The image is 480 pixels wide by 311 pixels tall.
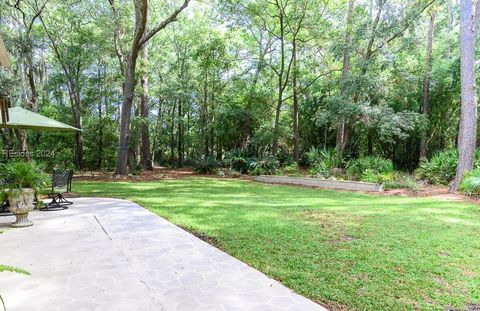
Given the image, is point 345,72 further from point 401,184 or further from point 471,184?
point 471,184

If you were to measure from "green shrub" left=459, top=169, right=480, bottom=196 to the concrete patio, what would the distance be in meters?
7.27

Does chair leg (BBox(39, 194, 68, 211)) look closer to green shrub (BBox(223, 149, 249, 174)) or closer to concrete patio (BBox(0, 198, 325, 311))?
concrete patio (BBox(0, 198, 325, 311))

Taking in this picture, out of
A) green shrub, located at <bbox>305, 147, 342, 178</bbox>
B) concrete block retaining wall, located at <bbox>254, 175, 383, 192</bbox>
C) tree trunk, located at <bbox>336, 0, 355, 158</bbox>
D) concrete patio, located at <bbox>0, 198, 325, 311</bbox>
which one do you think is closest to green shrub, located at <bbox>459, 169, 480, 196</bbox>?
concrete block retaining wall, located at <bbox>254, 175, 383, 192</bbox>

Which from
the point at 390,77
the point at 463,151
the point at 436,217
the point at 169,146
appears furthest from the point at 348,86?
the point at 169,146

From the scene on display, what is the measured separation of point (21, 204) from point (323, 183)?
27.9 feet

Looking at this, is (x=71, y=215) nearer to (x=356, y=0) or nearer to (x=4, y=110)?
(x=4, y=110)

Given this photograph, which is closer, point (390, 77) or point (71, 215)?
point (71, 215)

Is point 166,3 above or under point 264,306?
above

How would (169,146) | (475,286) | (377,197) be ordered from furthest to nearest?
(169,146) → (377,197) → (475,286)

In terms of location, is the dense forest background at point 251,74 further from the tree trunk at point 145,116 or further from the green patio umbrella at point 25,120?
the green patio umbrella at point 25,120

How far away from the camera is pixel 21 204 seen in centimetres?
482

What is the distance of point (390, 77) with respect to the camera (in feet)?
38.0

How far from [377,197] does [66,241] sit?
7.18m

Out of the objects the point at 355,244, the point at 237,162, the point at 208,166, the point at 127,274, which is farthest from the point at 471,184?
the point at 208,166
